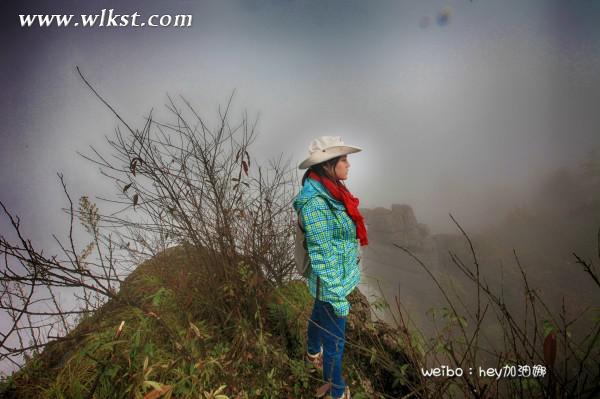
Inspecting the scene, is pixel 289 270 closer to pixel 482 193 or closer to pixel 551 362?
pixel 551 362

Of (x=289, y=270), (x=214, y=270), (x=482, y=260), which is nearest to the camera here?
(x=214, y=270)

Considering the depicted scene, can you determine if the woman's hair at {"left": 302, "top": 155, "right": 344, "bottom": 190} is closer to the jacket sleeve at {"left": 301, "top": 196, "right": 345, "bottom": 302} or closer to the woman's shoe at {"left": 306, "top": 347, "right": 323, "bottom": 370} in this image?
the jacket sleeve at {"left": 301, "top": 196, "right": 345, "bottom": 302}

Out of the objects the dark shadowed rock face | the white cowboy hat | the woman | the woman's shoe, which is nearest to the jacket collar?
the woman

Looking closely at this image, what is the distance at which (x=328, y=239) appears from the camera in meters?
1.89

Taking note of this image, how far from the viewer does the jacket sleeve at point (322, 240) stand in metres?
1.86

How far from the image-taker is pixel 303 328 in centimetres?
286

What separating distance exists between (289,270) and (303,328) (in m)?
0.69

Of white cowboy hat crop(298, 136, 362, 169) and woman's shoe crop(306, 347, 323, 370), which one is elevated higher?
white cowboy hat crop(298, 136, 362, 169)

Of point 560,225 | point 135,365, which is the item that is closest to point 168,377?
point 135,365

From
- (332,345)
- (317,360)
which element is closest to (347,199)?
(332,345)

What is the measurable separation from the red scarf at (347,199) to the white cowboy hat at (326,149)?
0.34 ft

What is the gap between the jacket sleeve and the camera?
186cm

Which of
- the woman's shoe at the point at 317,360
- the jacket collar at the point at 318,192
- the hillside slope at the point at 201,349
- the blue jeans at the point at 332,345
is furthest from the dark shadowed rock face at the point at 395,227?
the jacket collar at the point at 318,192

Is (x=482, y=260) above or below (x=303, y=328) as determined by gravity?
below
